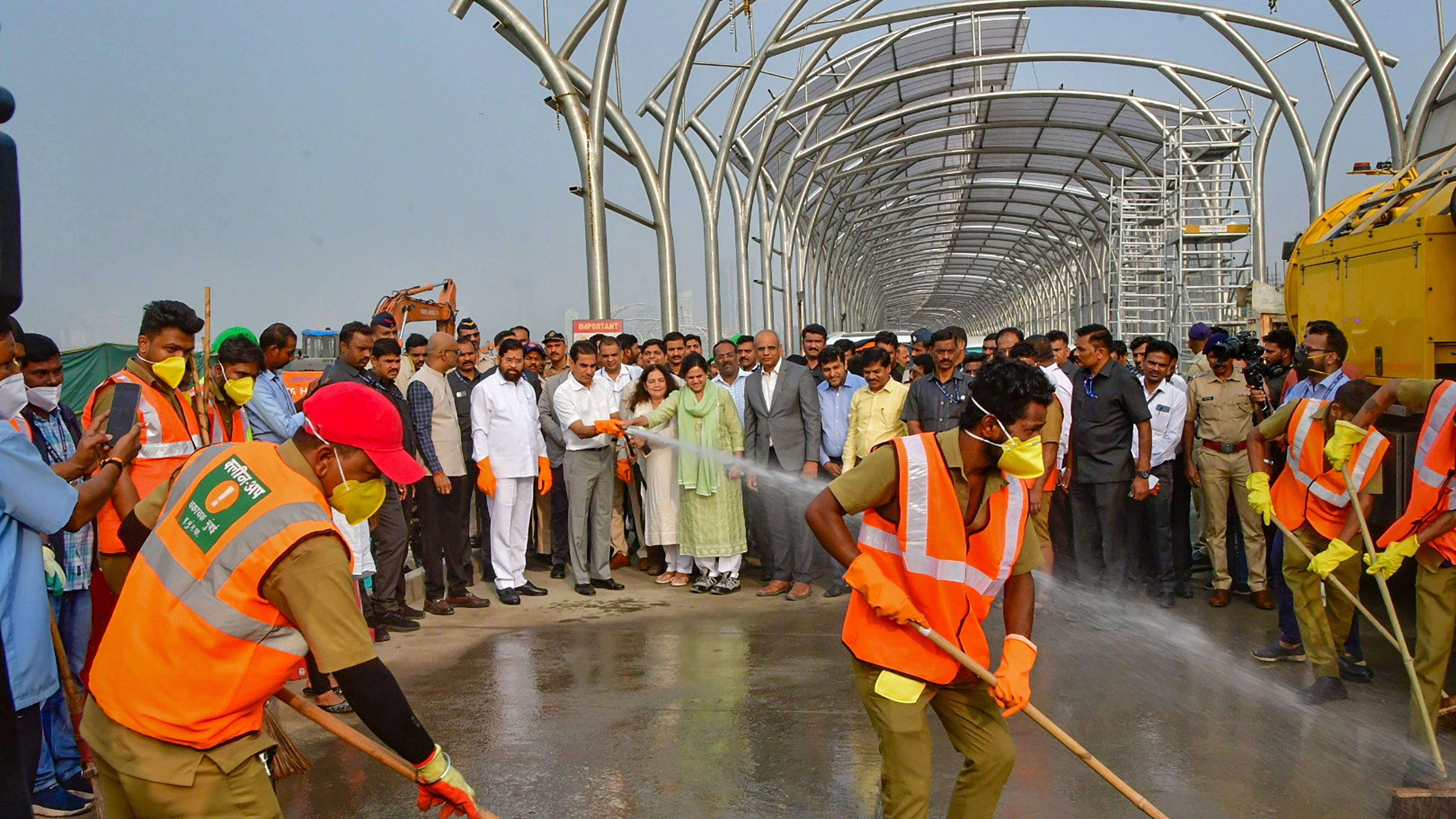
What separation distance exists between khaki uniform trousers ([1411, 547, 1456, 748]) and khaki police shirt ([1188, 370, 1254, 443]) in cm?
335

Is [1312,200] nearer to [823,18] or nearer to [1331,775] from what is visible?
[823,18]

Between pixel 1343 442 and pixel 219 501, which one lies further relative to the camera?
pixel 1343 442

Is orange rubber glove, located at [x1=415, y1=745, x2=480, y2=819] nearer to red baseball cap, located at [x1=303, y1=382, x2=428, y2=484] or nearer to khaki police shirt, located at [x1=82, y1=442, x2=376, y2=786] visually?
khaki police shirt, located at [x1=82, y1=442, x2=376, y2=786]

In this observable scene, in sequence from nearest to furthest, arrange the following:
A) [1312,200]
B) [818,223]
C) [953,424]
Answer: [953,424] < [1312,200] < [818,223]

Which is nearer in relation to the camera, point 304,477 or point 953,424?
point 304,477

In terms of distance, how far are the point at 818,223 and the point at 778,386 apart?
3083 cm

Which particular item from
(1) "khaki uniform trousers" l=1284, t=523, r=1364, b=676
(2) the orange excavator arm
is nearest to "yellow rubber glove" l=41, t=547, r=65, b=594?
(1) "khaki uniform trousers" l=1284, t=523, r=1364, b=676

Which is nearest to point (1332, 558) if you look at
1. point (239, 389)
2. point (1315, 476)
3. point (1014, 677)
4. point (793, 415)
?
point (1315, 476)

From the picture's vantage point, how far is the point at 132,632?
2557 mm

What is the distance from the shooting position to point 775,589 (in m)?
8.98

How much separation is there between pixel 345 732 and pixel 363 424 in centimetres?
84

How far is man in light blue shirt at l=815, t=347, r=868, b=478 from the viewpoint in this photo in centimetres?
921

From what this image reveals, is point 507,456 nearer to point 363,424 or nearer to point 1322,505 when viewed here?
point 1322,505

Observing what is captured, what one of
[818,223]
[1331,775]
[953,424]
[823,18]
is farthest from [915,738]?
[818,223]
